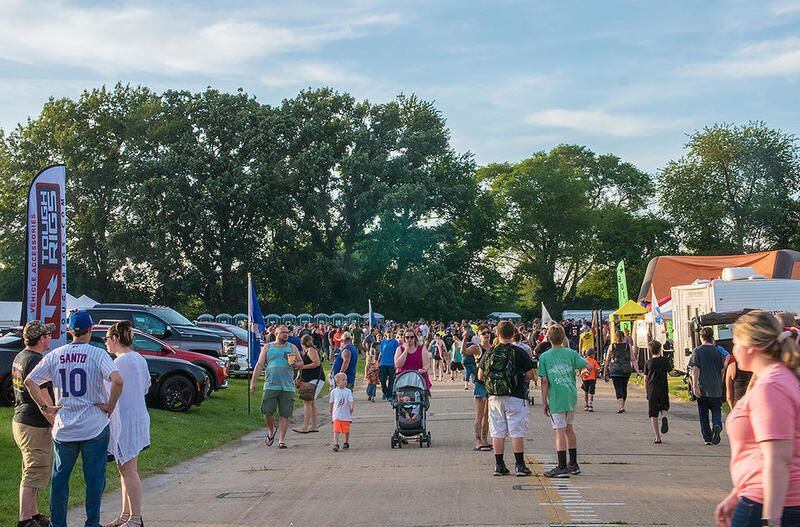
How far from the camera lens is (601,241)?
80.2 meters

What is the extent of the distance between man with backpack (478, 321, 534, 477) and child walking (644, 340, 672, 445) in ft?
13.7

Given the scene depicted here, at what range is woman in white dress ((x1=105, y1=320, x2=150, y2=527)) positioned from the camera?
8.66 meters

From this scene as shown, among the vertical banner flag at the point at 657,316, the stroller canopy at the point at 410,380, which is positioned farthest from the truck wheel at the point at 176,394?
the vertical banner flag at the point at 657,316

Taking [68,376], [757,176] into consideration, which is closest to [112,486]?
[68,376]

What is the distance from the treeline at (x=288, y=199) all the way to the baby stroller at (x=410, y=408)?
45.3 meters

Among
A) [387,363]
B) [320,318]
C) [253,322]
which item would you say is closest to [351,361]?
[253,322]

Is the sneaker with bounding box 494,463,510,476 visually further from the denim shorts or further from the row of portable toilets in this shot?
the row of portable toilets

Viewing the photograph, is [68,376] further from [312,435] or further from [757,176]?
[757,176]

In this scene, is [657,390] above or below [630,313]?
below

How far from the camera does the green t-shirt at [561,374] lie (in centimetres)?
1182

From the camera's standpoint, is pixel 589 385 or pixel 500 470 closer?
pixel 500 470

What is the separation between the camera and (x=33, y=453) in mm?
8508

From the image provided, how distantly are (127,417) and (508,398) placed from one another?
478cm

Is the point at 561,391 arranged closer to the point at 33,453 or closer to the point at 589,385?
the point at 33,453
